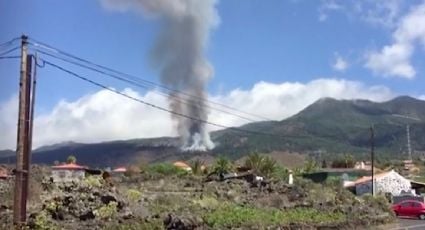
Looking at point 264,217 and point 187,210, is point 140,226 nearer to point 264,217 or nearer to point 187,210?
point 187,210

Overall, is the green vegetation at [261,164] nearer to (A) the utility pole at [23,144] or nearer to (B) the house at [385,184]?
(B) the house at [385,184]

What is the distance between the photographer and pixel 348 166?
131 meters

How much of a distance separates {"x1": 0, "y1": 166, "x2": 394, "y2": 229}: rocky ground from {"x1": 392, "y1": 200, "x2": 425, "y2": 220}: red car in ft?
15.7

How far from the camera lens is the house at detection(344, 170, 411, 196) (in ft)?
296

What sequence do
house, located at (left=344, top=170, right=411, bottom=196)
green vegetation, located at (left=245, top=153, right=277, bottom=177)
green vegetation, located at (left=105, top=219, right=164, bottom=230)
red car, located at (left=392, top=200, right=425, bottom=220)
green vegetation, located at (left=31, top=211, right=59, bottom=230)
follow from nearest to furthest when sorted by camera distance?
green vegetation, located at (left=31, top=211, right=59, bottom=230)
green vegetation, located at (left=105, top=219, right=164, bottom=230)
red car, located at (left=392, top=200, right=425, bottom=220)
house, located at (left=344, top=170, right=411, bottom=196)
green vegetation, located at (left=245, top=153, right=277, bottom=177)

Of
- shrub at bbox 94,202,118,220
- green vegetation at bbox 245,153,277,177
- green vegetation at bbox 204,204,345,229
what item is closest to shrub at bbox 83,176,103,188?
shrub at bbox 94,202,118,220

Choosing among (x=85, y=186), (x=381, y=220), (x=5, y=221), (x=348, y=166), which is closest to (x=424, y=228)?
(x=381, y=220)

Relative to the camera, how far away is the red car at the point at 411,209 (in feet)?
196

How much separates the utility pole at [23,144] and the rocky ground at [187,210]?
0.89 m

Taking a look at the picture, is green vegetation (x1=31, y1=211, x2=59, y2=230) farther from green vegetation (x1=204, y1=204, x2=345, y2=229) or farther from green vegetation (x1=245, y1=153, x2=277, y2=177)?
green vegetation (x1=245, y1=153, x2=277, y2=177)

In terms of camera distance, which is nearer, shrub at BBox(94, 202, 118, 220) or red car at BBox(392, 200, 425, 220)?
shrub at BBox(94, 202, 118, 220)

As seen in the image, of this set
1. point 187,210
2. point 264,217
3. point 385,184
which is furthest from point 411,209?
point 385,184

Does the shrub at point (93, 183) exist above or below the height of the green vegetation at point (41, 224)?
above

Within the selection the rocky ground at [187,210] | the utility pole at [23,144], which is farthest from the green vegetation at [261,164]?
the utility pole at [23,144]
